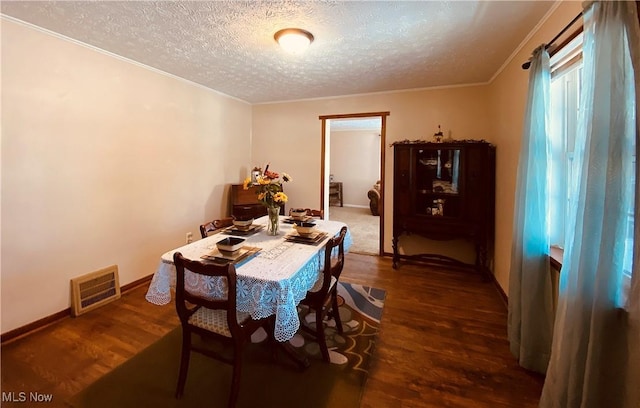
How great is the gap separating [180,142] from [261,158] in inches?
59.1

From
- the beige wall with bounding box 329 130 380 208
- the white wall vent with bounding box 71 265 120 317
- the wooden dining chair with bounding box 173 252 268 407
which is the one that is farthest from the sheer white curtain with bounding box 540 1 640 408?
the beige wall with bounding box 329 130 380 208

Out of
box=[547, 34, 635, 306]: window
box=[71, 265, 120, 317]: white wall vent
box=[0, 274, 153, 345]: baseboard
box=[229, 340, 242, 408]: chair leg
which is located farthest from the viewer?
box=[71, 265, 120, 317]: white wall vent

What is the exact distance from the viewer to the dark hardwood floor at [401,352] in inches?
65.7

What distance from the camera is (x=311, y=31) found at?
2166 millimetres

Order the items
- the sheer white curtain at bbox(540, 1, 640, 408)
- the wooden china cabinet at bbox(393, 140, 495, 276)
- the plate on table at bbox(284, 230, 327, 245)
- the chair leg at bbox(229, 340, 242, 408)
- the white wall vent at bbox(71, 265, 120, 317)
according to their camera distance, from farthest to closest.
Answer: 1. the wooden china cabinet at bbox(393, 140, 495, 276)
2. the white wall vent at bbox(71, 265, 120, 317)
3. the plate on table at bbox(284, 230, 327, 245)
4. the chair leg at bbox(229, 340, 242, 408)
5. the sheer white curtain at bbox(540, 1, 640, 408)

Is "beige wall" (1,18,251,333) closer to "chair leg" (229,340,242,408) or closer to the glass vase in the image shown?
the glass vase

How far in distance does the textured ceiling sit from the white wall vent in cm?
204

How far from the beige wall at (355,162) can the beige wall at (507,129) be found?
517cm

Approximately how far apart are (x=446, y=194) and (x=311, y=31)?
2.39 m

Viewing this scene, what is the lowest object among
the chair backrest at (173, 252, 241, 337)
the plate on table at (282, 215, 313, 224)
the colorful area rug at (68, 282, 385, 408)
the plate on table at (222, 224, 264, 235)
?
the colorful area rug at (68, 282, 385, 408)

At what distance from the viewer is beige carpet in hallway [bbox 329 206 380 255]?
454 centimetres

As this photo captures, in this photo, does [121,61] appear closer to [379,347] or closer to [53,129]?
[53,129]

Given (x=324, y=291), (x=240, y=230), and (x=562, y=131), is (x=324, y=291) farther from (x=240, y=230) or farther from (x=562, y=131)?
(x=562, y=131)

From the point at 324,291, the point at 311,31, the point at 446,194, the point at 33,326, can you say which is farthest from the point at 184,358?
the point at 446,194
